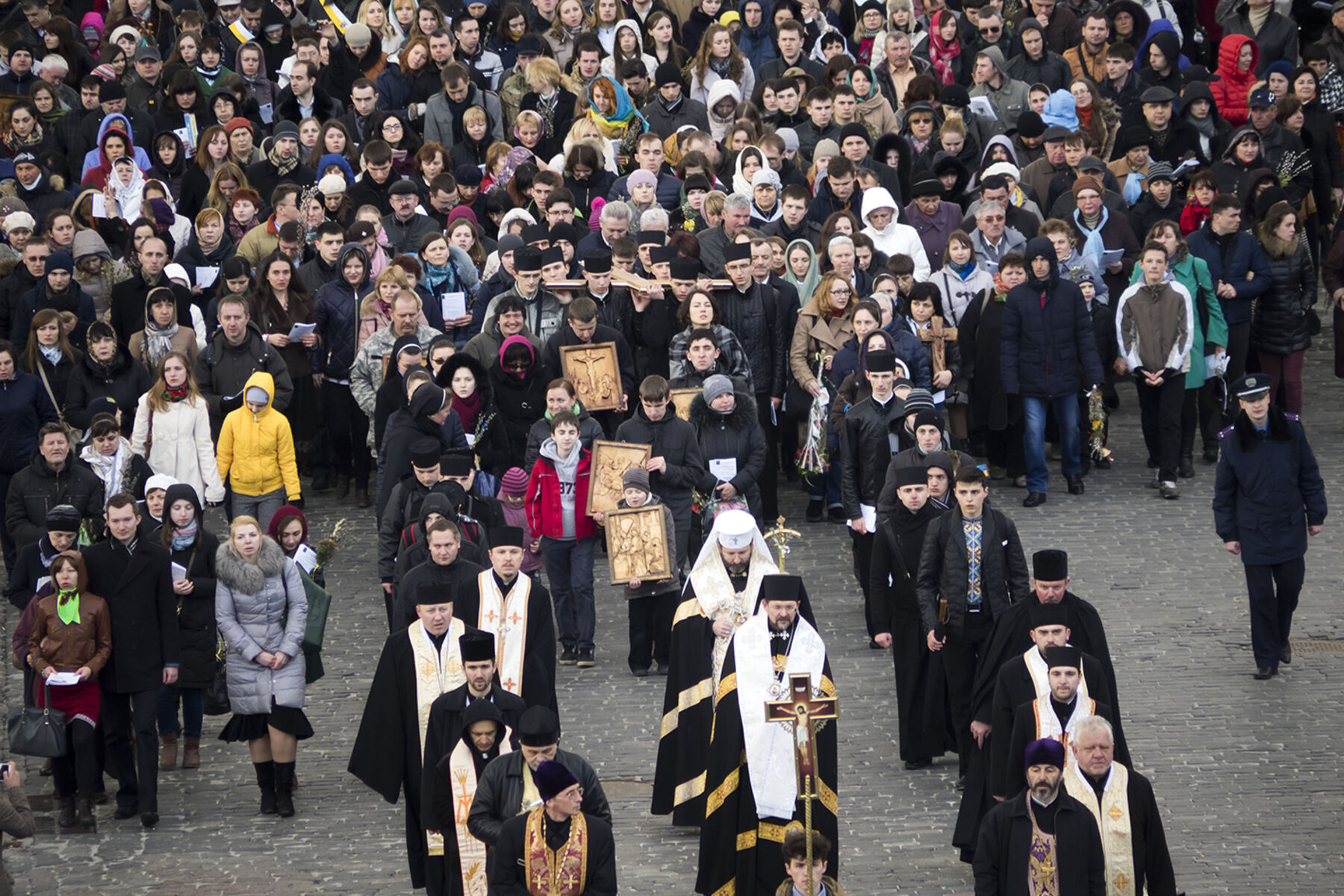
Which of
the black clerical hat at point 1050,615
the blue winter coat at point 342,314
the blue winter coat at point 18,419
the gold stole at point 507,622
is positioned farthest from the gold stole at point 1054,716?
the blue winter coat at point 18,419

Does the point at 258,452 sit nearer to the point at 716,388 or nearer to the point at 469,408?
the point at 469,408

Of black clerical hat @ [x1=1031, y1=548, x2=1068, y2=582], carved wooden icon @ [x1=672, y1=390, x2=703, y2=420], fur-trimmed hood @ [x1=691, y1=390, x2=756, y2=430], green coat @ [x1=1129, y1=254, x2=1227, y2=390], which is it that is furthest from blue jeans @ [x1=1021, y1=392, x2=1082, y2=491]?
black clerical hat @ [x1=1031, y1=548, x2=1068, y2=582]

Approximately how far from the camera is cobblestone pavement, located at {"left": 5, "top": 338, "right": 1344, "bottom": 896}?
11070 mm

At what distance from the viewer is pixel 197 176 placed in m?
18.5

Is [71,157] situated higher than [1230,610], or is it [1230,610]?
[71,157]

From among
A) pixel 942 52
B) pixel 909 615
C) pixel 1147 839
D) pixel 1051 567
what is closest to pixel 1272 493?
pixel 909 615

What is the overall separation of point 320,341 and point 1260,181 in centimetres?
835

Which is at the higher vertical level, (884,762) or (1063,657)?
(1063,657)

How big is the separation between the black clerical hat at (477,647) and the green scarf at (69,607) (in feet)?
9.84

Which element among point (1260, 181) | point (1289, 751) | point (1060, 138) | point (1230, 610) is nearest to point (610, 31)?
point (1060, 138)

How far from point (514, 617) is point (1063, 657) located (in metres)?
3.03

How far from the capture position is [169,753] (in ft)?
42.4

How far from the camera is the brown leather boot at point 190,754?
12.9 m

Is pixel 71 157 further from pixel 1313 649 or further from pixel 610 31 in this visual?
pixel 1313 649
